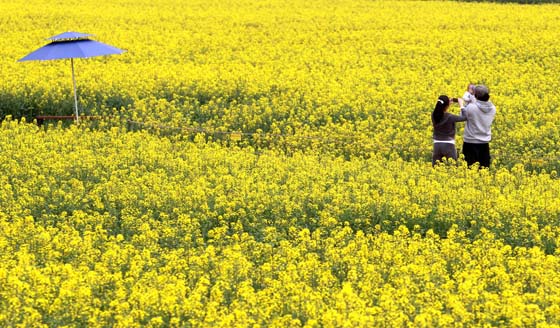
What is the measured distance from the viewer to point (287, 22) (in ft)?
111

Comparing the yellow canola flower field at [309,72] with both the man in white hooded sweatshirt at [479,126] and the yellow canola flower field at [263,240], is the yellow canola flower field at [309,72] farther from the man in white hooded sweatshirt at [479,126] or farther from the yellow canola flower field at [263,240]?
the yellow canola flower field at [263,240]

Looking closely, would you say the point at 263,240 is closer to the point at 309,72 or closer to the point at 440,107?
the point at 440,107

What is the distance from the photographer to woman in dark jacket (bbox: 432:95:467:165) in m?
14.4

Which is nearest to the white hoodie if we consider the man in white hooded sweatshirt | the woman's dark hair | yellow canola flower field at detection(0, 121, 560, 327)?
the man in white hooded sweatshirt

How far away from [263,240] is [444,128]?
14.5 feet

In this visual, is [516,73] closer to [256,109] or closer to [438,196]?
[256,109]

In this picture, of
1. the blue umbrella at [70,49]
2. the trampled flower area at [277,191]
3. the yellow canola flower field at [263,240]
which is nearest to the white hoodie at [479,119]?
the trampled flower area at [277,191]

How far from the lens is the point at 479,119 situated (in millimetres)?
14570

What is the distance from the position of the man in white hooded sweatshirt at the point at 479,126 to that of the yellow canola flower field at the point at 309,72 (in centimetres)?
135

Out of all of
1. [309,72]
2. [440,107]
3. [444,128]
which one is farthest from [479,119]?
[309,72]

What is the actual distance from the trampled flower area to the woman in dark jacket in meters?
0.41

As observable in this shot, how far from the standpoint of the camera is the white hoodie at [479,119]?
1458cm

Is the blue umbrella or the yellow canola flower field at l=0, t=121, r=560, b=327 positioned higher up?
the blue umbrella

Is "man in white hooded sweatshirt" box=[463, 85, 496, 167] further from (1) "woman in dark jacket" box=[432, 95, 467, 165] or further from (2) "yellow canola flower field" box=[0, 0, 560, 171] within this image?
(2) "yellow canola flower field" box=[0, 0, 560, 171]
